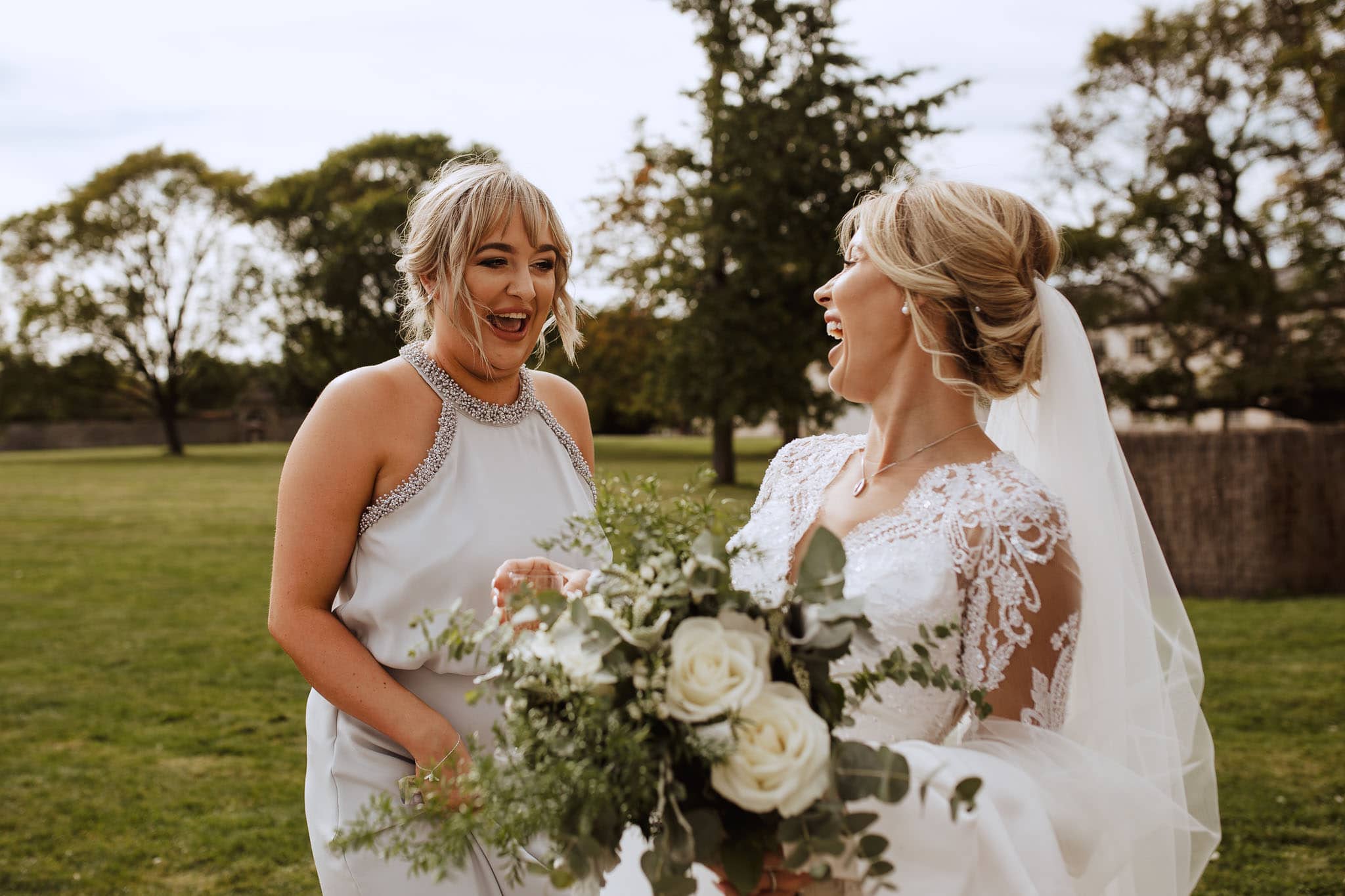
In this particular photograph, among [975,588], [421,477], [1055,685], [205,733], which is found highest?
[421,477]

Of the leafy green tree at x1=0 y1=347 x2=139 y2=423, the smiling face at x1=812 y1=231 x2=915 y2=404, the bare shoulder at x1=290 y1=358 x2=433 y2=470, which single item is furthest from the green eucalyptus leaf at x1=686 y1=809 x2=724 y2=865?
the leafy green tree at x1=0 y1=347 x2=139 y2=423

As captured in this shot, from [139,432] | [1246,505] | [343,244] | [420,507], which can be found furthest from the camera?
[139,432]

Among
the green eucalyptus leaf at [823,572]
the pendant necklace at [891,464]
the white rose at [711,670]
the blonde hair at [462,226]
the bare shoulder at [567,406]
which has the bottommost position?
the white rose at [711,670]

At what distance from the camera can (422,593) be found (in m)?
2.78

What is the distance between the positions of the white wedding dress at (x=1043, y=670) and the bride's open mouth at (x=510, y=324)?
2.93ft

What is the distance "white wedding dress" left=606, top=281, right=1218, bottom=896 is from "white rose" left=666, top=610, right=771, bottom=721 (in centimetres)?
26

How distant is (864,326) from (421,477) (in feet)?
4.17

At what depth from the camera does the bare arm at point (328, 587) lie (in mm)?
2701

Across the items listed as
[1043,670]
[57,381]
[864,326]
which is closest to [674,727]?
[1043,670]

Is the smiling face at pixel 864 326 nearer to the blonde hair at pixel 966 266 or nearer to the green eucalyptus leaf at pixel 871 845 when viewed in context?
the blonde hair at pixel 966 266

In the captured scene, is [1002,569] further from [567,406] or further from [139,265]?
[139,265]

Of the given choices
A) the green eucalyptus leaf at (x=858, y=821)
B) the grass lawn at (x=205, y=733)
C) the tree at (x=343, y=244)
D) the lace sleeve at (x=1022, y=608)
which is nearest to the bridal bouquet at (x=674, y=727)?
the green eucalyptus leaf at (x=858, y=821)

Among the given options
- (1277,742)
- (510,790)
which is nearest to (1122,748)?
(510,790)

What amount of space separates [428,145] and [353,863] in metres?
51.6
